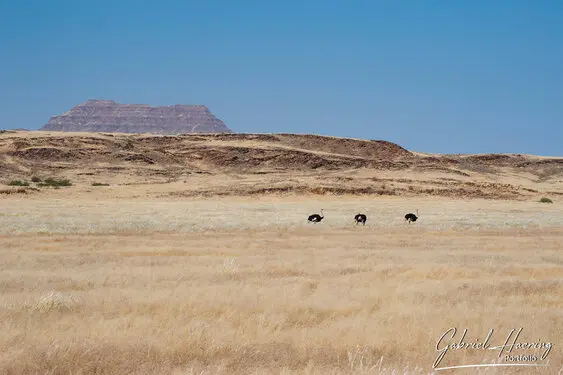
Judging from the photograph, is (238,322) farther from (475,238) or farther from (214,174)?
(214,174)

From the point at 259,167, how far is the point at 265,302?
300 feet

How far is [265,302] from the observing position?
1163 cm

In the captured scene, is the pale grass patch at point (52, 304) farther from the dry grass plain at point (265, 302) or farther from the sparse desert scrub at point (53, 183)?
the sparse desert scrub at point (53, 183)

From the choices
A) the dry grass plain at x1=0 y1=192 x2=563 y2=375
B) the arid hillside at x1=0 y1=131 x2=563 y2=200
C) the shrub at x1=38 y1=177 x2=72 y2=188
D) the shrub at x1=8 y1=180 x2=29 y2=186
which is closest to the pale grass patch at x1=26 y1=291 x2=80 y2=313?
the dry grass plain at x1=0 y1=192 x2=563 y2=375

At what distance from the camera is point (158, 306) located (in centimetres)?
1116

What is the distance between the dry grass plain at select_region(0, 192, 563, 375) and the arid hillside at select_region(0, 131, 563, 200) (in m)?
46.6

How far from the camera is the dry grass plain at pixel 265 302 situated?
8.20 m

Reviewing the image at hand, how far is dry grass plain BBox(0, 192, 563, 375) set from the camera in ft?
26.9

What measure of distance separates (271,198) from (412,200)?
580 inches

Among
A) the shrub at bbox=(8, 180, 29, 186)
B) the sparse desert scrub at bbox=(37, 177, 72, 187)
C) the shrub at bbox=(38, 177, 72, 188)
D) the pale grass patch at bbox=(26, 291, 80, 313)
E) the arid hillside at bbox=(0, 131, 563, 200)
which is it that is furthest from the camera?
the shrub at bbox=(38, 177, 72, 188)

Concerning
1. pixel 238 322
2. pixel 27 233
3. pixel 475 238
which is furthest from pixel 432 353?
pixel 27 233

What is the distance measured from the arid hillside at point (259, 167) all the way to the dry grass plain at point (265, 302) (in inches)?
1835

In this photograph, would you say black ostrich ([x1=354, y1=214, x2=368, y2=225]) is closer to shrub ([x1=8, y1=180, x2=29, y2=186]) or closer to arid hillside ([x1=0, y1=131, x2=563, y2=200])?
arid hillside ([x1=0, y1=131, x2=563, y2=200])

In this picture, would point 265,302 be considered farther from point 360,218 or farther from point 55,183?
point 55,183
